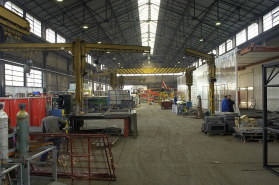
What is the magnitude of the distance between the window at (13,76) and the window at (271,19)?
2199 cm

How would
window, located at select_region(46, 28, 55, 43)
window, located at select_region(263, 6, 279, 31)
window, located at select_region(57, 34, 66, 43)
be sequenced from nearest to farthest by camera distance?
window, located at select_region(263, 6, 279, 31) → window, located at select_region(46, 28, 55, 43) → window, located at select_region(57, 34, 66, 43)

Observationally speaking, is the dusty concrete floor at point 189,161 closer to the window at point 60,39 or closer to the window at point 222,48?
the window at point 60,39

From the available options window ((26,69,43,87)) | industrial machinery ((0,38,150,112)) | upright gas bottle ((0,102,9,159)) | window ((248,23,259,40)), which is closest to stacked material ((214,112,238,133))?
industrial machinery ((0,38,150,112))

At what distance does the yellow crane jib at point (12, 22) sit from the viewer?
15.6 ft

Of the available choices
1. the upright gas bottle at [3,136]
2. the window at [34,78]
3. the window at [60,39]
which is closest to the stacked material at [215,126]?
the upright gas bottle at [3,136]

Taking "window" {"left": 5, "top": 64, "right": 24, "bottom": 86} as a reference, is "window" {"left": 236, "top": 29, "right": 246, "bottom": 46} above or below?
above

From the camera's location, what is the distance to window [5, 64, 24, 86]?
48.3 ft

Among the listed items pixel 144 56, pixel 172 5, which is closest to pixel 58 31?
pixel 172 5

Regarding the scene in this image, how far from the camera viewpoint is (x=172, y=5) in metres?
20.1

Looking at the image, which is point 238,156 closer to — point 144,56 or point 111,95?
point 111,95

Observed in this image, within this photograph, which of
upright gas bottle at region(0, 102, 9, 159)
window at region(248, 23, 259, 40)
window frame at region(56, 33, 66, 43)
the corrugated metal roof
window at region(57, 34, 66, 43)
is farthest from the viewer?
window at region(57, 34, 66, 43)

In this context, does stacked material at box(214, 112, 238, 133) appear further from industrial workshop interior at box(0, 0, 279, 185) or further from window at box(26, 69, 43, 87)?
window at box(26, 69, 43, 87)

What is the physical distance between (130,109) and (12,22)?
24.8ft

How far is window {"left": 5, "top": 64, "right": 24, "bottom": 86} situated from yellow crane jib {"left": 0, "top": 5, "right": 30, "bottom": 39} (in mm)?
10862
